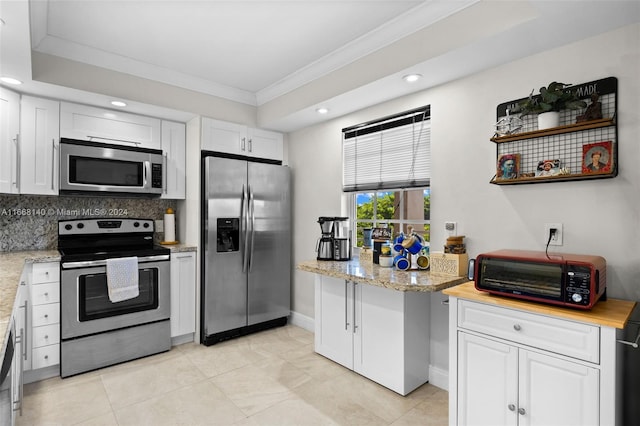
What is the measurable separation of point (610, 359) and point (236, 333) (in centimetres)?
302

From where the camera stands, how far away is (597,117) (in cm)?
189

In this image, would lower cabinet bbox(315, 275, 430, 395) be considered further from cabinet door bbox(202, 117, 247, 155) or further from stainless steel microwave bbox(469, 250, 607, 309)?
cabinet door bbox(202, 117, 247, 155)

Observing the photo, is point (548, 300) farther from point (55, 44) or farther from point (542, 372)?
point (55, 44)

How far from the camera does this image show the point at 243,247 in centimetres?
355

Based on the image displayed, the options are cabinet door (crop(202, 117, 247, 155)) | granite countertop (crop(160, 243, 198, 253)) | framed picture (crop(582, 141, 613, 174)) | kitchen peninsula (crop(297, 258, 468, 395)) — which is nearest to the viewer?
framed picture (crop(582, 141, 613, 174))

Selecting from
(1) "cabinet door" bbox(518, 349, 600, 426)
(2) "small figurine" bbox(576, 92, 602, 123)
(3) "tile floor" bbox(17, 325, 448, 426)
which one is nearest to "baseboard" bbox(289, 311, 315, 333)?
(3) "tile floor" bbox(17, 325, 448, 426)

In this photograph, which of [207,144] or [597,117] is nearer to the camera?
[597,117]

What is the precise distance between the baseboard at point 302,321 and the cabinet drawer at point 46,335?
2.17m

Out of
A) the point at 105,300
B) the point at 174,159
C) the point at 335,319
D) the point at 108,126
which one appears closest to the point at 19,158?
the point at 108,126

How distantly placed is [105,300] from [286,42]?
256 centimetres

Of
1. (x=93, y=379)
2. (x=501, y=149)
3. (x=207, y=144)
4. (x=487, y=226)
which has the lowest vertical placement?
(x=93, y=379)

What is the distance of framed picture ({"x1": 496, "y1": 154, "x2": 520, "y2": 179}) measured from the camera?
2201 millimetres

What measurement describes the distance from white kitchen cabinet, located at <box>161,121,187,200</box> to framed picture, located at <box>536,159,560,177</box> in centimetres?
309

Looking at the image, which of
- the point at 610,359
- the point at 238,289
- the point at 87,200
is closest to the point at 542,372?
the point at 610,359
